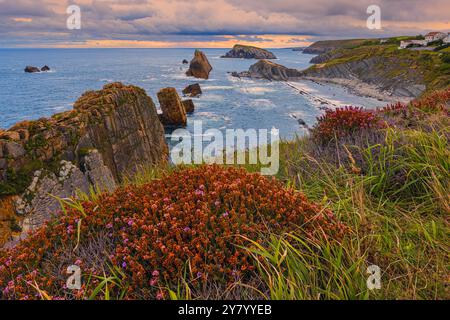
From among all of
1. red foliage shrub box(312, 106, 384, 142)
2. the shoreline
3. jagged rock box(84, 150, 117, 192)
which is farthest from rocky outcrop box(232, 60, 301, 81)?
red foliage shrub box(312, 106, 384, 142)

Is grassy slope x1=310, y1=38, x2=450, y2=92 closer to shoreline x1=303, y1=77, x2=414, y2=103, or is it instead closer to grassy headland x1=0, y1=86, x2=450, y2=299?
shoreline x1=303, y1=77, x2=414, y2=103

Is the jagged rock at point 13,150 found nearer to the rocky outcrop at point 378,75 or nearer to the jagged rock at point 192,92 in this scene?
the jagged rock at point 192,92

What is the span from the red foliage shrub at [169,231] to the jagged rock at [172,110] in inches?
2032

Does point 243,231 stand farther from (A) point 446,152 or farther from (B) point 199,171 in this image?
(A) point 446,152

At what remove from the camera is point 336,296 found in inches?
106

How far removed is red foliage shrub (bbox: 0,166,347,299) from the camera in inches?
118

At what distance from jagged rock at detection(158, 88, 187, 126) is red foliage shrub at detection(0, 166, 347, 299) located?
51603 mm

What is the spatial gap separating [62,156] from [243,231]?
1286 centimetres

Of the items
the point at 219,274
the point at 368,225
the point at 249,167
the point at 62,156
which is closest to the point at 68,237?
the point at 219,274

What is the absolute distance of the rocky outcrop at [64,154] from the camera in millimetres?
10945

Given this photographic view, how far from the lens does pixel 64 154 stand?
14219 millimetres

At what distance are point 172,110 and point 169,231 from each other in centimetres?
5458

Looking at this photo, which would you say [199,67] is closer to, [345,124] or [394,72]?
[394,72]

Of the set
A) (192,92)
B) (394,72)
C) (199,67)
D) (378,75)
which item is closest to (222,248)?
(192,92)
